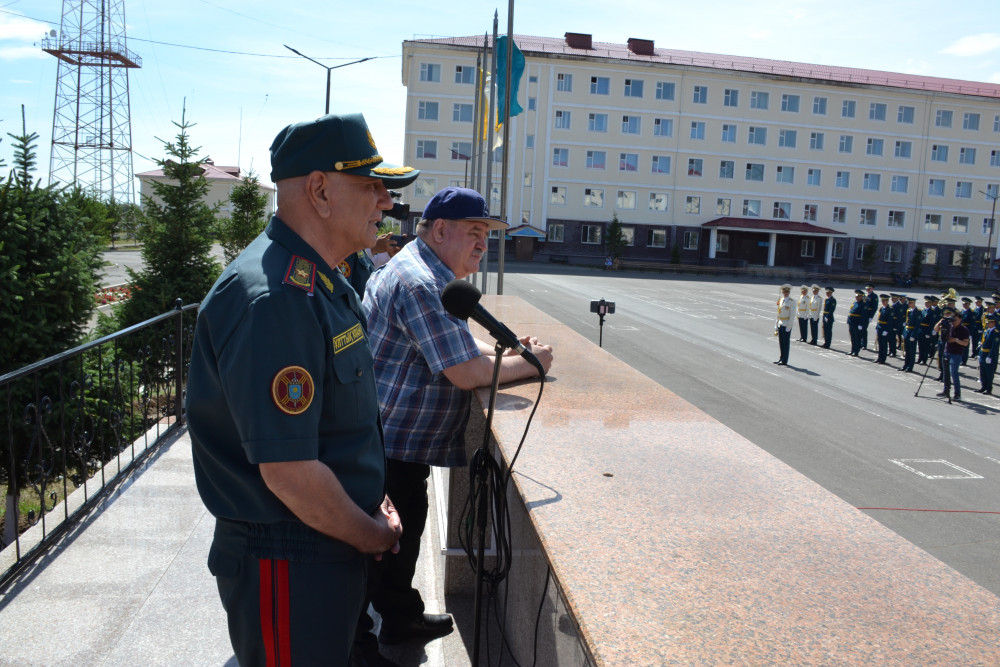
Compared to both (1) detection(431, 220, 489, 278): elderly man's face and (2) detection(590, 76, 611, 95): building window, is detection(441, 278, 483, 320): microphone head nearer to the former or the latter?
(1) detection(431, 220, 489, 278): elderly man's face

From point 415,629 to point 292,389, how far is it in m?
2.11

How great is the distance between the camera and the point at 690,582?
1604 millimetres

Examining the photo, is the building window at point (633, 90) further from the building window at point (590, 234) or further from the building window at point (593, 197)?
the building window at point (590, 234)

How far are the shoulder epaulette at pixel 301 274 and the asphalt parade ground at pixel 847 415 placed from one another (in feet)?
5.36

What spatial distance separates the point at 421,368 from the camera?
3.05 metres

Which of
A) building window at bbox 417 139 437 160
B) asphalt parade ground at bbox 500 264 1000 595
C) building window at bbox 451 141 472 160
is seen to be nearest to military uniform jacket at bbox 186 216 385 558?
asphalt parade ground at bbox 500 264 1000 595

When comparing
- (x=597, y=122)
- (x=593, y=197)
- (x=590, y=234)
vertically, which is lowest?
(x=590, y=234)

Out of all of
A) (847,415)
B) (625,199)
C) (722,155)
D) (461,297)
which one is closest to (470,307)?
(461,297)

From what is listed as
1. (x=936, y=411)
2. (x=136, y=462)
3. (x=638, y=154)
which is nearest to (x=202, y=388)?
(x=136, y=462)

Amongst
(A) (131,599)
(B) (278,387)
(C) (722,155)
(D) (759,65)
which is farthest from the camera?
(D) (759,65)

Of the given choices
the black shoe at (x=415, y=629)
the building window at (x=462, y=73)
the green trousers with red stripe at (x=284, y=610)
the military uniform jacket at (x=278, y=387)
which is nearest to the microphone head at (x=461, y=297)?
the military uniform jacket at (x=278, y=387)

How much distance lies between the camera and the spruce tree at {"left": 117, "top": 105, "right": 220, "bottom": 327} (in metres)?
11.0

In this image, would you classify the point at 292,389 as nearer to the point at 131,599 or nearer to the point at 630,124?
the point at 131,599

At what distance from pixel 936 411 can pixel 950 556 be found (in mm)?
8433
